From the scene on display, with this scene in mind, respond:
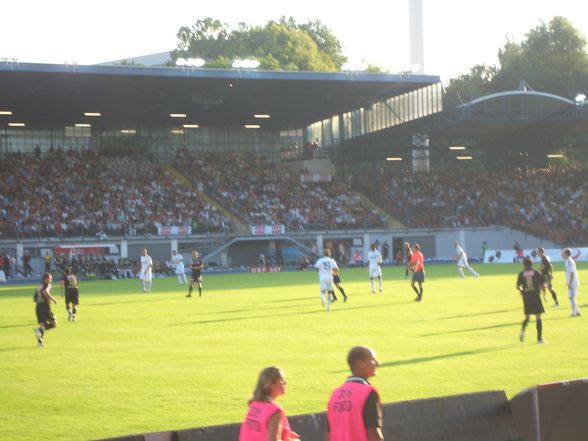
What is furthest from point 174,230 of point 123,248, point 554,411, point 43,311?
point 554,411

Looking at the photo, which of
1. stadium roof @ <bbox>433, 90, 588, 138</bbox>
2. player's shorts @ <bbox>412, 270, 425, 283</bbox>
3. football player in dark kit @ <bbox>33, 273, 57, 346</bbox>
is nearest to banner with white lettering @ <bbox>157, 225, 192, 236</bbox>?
stadium roof @ <bbox>433, 90, 588, 138</bbox>

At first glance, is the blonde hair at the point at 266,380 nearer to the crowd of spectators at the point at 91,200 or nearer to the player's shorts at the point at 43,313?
the player's shorts at the point at 43,313

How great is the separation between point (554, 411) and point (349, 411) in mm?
3896

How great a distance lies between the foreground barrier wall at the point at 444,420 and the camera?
1006 cm

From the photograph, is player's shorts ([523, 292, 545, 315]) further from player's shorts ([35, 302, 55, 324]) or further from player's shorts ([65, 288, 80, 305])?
player's shorts ([65, 288, 80, 305])

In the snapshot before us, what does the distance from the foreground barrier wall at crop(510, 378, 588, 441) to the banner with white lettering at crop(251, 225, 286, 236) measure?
53110 mm

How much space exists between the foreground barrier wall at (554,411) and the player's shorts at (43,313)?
1395 cm

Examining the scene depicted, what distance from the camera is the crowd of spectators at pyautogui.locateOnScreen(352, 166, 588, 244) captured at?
230 ft

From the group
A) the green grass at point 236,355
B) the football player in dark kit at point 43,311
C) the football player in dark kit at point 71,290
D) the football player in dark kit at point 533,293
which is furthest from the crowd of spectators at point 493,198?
the football player in dark kit at point 43,311

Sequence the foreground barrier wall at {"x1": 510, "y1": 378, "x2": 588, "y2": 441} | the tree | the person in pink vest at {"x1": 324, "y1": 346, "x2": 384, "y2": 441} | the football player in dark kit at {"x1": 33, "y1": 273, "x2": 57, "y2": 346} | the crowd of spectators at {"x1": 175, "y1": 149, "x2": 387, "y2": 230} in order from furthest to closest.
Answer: the tree → the crowd of spectators at {"x1": 175, "y1": 149, "x2": 387, "y2": 230} → the football player in dark kit at {"x1": 33, "y1": 273, "x2": 57, "y2": 346} → the foreground barrier wall at {"x1": 510, "y1": 378, "x2": 588, "y2": 441} → the person in pink vest at {"x1": 324, "y1": 346, "x2": 384, "y2": 441}

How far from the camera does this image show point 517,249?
58750mm

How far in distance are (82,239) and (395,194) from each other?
25795 mm

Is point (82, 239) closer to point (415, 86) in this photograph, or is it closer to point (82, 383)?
point (415, 86)

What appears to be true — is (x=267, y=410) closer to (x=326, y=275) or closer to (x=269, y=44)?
(x=326, y=275)
